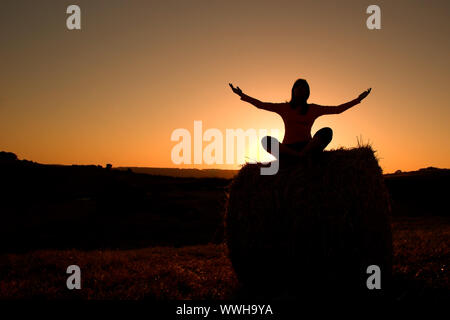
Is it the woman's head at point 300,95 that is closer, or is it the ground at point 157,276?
the ground at point 157,276

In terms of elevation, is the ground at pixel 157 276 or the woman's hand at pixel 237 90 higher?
the woman's hand at pixel 237 90

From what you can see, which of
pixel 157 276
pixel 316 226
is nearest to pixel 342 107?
pixel 316 226

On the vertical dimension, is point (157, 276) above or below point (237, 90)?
below

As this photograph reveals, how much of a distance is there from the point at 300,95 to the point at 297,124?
50 cm

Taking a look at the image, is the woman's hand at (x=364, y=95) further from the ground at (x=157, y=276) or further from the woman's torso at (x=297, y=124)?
the ground at (x=157, y=276)

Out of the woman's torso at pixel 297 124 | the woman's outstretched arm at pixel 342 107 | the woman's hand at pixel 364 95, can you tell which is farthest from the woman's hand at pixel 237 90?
the woman's hand at pixel 364 95

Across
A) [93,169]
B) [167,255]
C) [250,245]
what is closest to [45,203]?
[93,169]

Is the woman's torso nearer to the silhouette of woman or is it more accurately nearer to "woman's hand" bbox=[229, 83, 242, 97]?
the silhouette of woman

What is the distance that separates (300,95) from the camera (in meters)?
6.53

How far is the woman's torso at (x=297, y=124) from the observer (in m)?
6.48

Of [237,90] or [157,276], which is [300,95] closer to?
[237,90]

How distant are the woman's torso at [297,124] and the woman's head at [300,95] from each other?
7cm

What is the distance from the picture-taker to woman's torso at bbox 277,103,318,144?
21.3 feet

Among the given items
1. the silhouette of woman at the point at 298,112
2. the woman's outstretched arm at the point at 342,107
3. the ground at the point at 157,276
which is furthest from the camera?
the woman's outstretched arm at the point at 342,107
